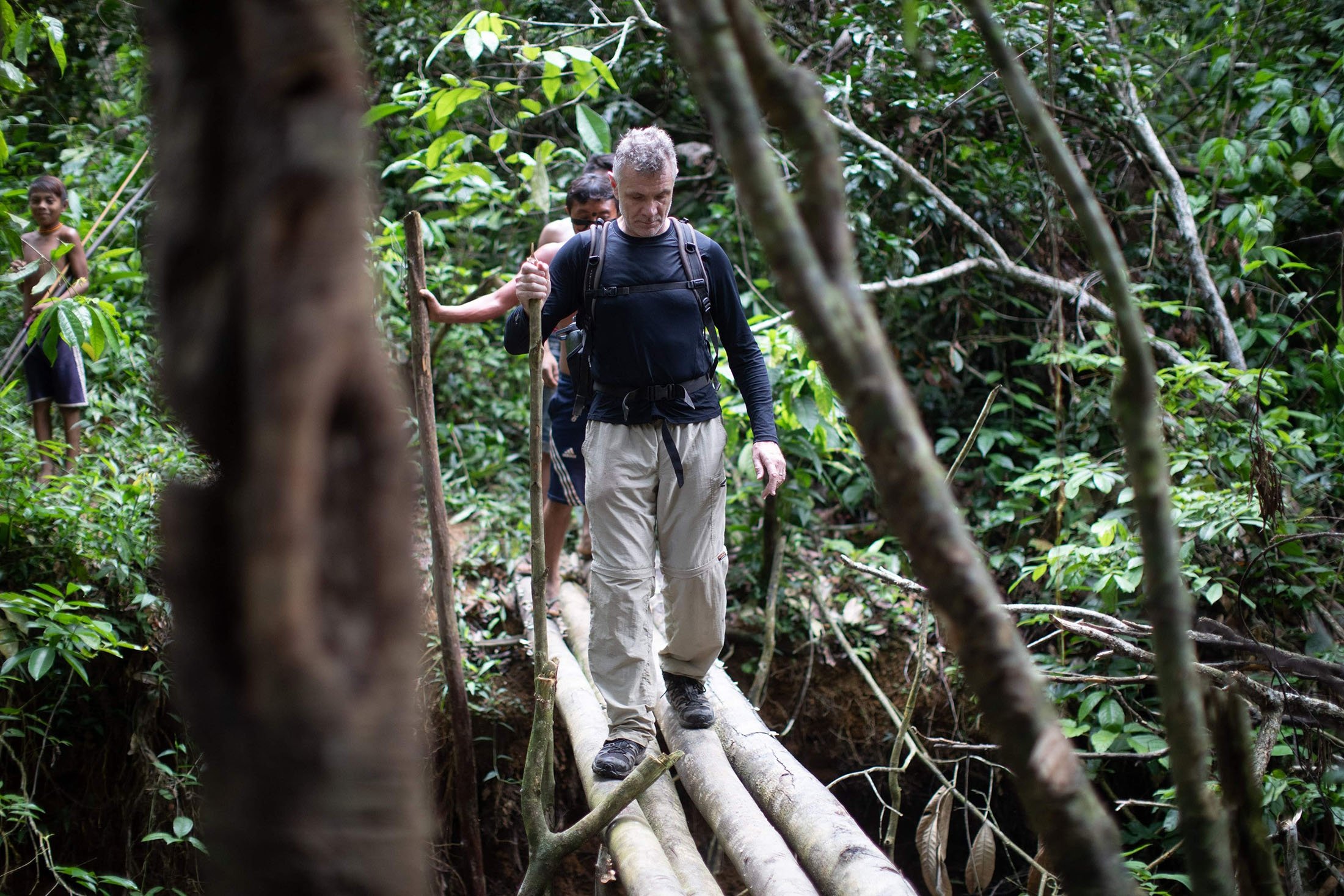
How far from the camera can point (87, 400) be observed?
5.17 m

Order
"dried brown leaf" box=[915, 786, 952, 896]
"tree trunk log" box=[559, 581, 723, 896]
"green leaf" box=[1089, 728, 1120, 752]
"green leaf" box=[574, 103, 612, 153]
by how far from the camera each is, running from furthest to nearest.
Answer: "green leaf" box=[574, 103, 612, 153] < "green leaf" box=[1089, 728, 1120, 752] < "dried brown leaf" box=[915, 786, 952, 896] < "tree trunk log" box=[559, 581, 723, 896]

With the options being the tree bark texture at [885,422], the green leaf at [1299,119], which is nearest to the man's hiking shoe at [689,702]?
the tree bark texture at [885,422]

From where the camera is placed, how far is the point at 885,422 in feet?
2.43

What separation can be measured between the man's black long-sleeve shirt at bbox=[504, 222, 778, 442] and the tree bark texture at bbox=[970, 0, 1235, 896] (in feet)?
7.01

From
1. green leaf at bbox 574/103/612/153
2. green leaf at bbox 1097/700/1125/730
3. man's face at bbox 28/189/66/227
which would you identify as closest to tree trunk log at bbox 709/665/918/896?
green leaf at bbox 1097/700/1125/730

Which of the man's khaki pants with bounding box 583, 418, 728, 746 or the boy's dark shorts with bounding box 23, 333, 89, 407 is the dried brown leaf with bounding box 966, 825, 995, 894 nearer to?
the man's khaki pants with bounding box 583, 418, 728, 746

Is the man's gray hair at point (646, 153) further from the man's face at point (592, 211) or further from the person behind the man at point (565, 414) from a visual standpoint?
the man's face at point (592, 211)

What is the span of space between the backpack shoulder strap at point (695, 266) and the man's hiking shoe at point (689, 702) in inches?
49.1

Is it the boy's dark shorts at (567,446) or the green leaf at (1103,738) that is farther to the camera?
the boy's dark shorts at (567,446)

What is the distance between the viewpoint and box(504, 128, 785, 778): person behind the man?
3025mm

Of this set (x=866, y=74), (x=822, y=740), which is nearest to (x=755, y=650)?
(x=822, y=740)

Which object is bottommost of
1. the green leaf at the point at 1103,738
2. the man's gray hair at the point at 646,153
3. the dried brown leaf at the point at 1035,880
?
the dried brown leaf at the point at 1035,880

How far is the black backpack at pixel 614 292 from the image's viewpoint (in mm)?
3029

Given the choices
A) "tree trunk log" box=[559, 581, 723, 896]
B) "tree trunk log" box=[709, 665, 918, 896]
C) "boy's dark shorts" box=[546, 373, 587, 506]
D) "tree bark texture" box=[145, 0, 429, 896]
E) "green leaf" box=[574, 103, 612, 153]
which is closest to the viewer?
"tree bark texture" box=[145, 0, 429, 896]
